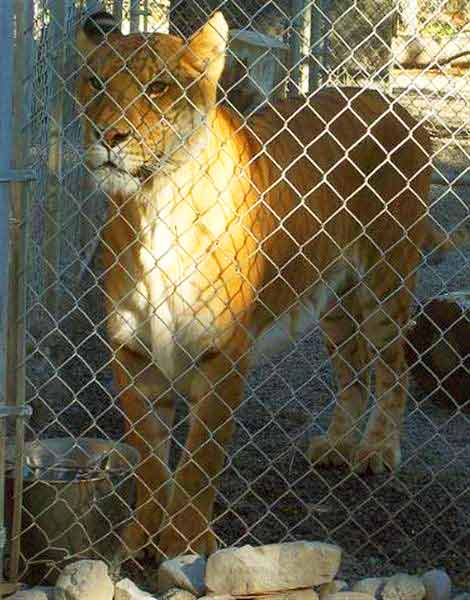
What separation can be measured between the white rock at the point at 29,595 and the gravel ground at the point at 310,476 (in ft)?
1.83

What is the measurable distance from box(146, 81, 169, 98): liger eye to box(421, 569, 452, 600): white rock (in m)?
1.57

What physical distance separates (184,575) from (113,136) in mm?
1246

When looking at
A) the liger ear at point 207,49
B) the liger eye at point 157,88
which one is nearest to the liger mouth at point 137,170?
the liger eye at point 157,88

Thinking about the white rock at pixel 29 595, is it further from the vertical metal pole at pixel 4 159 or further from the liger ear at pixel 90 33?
the liger ear at pixel 90 33

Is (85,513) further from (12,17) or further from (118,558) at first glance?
(12,17)

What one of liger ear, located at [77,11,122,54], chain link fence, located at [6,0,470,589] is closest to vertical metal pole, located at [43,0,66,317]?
chain link fence, located at [6,0,470,589]

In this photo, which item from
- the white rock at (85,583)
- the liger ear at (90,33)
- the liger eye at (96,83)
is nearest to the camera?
the white rock at (85,583)

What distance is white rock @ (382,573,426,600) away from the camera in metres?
3.32

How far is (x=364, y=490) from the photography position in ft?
15.4

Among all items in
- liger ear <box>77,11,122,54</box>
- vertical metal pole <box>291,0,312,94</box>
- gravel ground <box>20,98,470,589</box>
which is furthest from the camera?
vertical metal pole <box>291,0,312,94</box>

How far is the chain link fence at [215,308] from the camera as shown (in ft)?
12.0

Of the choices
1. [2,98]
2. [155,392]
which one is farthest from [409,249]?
[2,98]

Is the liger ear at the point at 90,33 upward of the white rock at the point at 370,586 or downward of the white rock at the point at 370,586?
upward

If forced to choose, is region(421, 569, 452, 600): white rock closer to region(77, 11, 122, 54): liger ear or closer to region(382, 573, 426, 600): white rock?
region(382, 573, 426, 600): white rock
